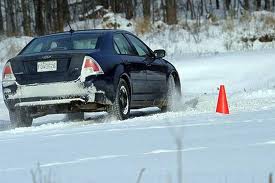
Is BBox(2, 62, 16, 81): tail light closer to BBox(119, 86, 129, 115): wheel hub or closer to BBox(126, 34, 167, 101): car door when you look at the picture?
BBox(119, 86, 129, 115): wheel hub

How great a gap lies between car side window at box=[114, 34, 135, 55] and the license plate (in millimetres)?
1228

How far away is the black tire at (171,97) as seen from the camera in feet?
37.0

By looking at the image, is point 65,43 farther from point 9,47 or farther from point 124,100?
point 9,47

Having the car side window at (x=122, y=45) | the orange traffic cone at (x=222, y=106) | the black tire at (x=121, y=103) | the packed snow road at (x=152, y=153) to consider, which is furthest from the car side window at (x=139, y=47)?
the packed snow road at (x=152, y=153)

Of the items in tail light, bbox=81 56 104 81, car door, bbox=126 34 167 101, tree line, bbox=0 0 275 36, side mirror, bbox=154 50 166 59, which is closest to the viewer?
tail light, bbox=81 56 104 81

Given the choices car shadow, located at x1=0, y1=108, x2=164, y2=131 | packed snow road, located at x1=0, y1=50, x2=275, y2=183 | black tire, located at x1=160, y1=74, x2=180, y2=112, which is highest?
packed snow road, located at x1=0, y1=50, x2=275, y2=183

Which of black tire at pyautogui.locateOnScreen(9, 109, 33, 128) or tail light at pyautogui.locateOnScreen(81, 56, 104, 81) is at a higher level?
tail light at pyautogui.locateOnScreen(81, 56, 104, 81)

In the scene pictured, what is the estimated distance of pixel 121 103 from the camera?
9.49m

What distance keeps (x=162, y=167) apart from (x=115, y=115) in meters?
4.94

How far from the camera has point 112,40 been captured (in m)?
9.80

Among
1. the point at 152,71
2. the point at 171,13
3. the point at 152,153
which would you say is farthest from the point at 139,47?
the point at 171,13

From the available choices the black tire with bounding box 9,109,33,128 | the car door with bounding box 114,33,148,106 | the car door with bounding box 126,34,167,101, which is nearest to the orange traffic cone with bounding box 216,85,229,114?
A: the car door with bounding box 114,33,148,106

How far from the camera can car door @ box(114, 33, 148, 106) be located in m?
9.90

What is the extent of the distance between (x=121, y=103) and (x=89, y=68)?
2.69 feet
